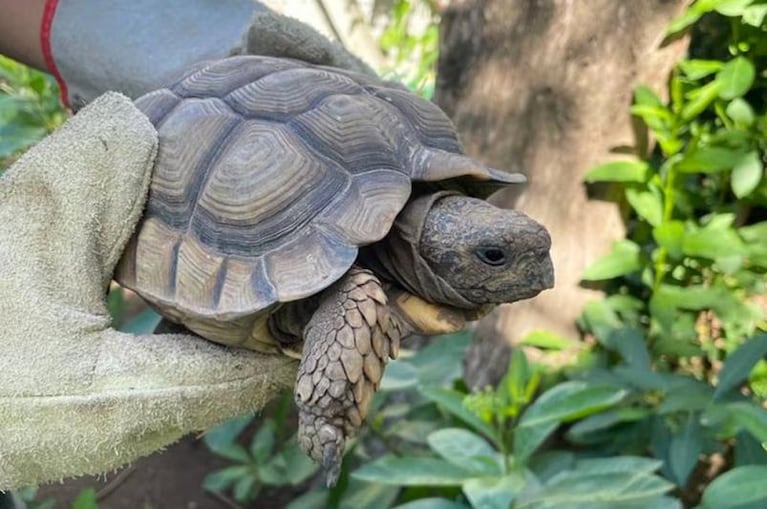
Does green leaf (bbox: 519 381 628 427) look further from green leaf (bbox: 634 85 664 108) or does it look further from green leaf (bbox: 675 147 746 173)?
green leaf (bbox: 634 85 664 108)

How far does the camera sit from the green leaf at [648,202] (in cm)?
186

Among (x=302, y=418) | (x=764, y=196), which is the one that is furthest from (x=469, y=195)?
(x=764, y=196)

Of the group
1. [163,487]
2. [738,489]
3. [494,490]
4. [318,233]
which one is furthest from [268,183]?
[163,487]

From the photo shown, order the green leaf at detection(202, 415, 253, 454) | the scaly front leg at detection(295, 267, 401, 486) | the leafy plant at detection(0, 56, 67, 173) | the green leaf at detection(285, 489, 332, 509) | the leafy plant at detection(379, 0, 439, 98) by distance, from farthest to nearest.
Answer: the leafy plant at detection(379, 0, 439, 98), the green leaf at detection(202, 415, 253, 454), the green leaf at detection(285, 489, 332, 509), the leafy plant at detection(0, 56, 67, 173), the scaly front leg at detection(295, 267, 401, 486)

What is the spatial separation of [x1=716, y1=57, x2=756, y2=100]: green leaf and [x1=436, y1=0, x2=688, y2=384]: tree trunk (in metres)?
0.15

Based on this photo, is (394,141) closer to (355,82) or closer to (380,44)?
(355,82)

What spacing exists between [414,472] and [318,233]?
0.62m

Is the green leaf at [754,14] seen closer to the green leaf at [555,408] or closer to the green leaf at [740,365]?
the green leaf at [740,365]

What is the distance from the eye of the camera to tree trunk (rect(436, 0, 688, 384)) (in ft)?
6.02

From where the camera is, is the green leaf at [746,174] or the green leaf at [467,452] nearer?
the green leaf at [467,452]

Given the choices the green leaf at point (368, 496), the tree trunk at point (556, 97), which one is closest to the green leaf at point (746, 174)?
the tree trunk at point (556, 97)

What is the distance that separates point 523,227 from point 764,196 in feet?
4.14

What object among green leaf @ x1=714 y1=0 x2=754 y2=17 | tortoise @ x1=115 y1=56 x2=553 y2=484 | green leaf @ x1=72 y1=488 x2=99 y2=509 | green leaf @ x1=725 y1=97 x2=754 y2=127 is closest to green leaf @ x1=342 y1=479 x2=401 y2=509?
green leaf @ x1=72 y1=488 x2=99 y2=509

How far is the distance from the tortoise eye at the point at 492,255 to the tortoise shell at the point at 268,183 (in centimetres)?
11
